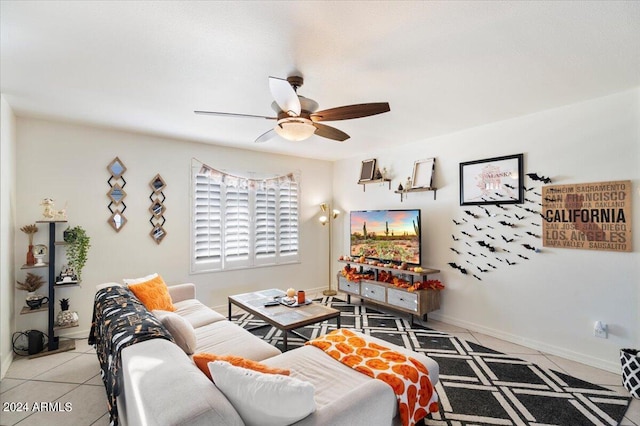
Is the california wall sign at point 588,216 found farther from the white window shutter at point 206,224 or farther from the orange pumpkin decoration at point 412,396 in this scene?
the white window shutter at point 206,224

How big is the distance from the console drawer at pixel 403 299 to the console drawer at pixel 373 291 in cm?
13

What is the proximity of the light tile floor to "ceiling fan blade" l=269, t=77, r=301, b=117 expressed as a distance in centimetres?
260

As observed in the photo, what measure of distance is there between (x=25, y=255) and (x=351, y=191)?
462 cm

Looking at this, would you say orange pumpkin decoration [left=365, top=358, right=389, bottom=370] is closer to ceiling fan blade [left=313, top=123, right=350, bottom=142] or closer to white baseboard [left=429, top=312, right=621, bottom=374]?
ceiling fan blade [left=313, top=123, right=350, bottom=142]

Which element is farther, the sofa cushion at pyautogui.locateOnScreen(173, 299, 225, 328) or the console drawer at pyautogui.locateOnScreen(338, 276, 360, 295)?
the console drawer at pyautogui.locateOnScreen(338, 276, 360, 295)

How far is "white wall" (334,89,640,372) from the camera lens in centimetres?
282

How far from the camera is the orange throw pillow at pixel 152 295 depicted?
2.97m

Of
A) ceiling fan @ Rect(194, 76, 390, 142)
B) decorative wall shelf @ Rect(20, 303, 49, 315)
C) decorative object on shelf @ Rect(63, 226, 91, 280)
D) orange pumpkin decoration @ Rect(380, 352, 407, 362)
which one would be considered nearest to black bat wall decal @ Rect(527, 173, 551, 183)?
ceiling fan @ Rect(194, 76, 390, 142)

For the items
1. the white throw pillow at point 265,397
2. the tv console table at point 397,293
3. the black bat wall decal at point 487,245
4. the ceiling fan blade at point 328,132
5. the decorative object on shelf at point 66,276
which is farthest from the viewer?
the tv console table at point 397,293

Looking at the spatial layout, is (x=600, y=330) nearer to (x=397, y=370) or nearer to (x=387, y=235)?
(x=397, y=370)

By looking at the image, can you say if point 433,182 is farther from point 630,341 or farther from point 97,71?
point 97,71

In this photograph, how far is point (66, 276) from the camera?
137 inches

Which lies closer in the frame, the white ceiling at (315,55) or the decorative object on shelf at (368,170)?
the white ceiling at (315,55)

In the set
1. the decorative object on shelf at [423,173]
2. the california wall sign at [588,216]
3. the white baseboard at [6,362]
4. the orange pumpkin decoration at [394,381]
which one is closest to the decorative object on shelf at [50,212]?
the white baseboard at [6,362]
